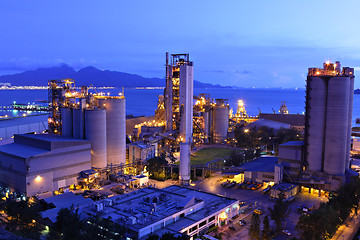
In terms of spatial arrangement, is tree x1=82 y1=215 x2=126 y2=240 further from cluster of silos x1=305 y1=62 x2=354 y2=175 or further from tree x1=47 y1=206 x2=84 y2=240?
cluster of silos x1=305 y1=62 x2=354 y2=175

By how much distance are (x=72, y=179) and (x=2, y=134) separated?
27.2 m

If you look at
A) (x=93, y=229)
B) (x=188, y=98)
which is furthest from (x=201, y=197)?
(x=188, y=98)

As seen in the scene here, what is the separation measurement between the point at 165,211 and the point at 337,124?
56.4 ft

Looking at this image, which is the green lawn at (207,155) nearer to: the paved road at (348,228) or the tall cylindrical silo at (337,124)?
the tall cylindrical silo at (337,124)

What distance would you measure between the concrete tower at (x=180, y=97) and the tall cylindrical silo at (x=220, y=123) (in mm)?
8370

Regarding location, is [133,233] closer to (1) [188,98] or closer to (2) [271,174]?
(2) [271,174]

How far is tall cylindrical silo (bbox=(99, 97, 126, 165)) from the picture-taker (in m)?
33.8

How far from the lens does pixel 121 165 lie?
112 feet

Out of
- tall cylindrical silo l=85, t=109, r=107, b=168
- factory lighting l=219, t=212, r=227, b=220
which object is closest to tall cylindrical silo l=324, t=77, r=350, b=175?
factory lighting l=219, t=212, r=227, b=220

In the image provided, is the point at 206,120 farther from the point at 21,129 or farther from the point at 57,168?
the point at 21,129

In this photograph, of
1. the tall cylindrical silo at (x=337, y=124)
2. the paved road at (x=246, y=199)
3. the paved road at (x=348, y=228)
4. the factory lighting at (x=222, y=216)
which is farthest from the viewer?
the tall cylindrical silo at (x=337, y=124)

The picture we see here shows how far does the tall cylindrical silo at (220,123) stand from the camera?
50875 mm

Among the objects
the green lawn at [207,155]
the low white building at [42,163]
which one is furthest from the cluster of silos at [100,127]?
the green lawn at [207,155]

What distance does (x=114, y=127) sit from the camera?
34.2 meters
